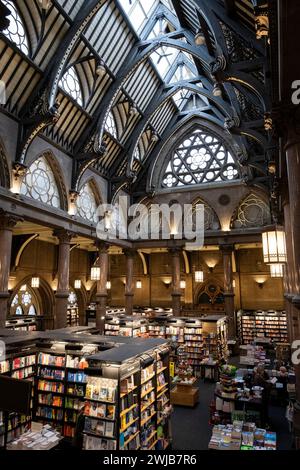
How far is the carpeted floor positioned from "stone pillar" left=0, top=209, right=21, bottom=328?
6.59 meters

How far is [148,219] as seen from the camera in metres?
21.5

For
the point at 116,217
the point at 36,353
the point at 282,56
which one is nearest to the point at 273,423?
the point at 36,353

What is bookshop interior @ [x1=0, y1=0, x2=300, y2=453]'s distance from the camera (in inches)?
244

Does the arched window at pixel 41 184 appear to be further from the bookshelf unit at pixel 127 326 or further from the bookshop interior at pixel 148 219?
the bookshelf unit at pixel 127 326

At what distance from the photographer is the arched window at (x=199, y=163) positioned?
20.2 meters

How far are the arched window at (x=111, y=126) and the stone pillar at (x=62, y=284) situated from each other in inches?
257

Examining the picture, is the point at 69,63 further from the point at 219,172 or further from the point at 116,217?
the point at 219,172

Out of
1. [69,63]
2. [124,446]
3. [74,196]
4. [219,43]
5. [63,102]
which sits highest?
[69,63]

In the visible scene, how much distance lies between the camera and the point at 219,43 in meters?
8.84

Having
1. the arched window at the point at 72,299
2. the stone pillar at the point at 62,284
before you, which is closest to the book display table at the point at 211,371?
the stone pillar at the point at 62,284

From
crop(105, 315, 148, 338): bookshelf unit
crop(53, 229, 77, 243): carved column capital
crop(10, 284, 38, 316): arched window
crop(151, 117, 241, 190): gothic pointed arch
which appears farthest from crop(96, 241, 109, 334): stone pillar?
crop(151, 117, 241, 190): gothic pointed arch

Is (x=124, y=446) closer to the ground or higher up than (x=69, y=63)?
closer to the ground

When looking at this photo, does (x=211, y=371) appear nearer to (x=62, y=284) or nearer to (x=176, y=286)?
(x=176, y=286)

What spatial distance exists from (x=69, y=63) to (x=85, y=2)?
2.24 meters
